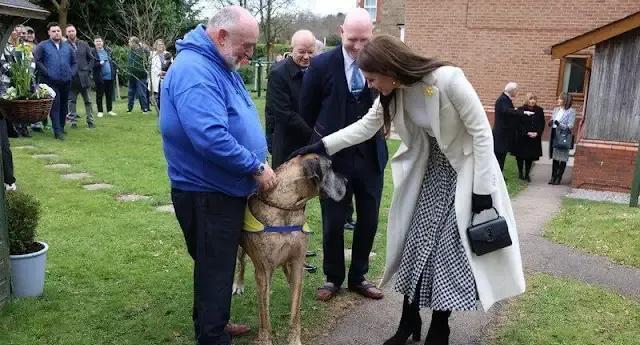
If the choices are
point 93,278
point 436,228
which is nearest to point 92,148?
point 93,278

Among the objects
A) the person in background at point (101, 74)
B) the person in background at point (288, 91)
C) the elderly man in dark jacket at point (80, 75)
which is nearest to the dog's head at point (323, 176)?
the person in background at point (288, 91)

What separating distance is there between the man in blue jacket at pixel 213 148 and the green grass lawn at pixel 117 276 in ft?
2.53

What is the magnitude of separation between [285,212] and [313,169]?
0.31 metres

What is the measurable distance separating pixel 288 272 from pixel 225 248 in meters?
0.60

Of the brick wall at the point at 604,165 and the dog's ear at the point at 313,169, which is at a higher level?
the dog's ear at the point at 313,169

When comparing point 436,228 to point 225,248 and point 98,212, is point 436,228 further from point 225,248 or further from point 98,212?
point 98,212

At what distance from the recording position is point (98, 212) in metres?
6.82

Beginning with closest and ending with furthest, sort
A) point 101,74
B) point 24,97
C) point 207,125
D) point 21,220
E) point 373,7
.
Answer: point 207,125
point 21,220
point 24,97
point 101,74
point 373,7

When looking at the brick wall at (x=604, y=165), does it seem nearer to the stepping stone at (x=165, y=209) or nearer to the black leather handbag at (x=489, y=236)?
the stepping stone at (x=165, y=209)

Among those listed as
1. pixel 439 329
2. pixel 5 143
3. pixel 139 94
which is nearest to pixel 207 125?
pixel 439 329

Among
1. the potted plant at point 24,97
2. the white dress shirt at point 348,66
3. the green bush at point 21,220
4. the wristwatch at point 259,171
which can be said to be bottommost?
the green bush at point 21,220

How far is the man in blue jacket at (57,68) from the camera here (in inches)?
442

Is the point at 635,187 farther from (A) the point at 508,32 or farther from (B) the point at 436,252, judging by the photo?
(A) the point at 508,32

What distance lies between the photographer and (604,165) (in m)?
10.9
